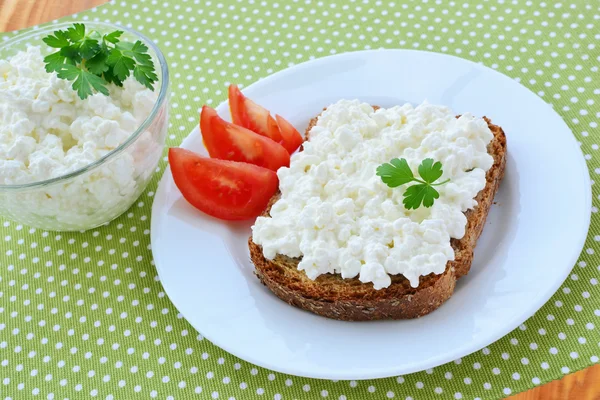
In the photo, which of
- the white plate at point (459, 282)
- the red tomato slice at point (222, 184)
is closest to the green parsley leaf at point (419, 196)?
the white plate at point (459, 282)

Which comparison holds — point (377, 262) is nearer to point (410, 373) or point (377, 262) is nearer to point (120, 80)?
point (410, 373)

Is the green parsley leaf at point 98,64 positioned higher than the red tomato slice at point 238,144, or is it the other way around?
the green parsley leaf at point 98,64

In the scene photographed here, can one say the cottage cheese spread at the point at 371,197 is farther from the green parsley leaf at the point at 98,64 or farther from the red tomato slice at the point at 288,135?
the green parsley leaf at the point at 98,64

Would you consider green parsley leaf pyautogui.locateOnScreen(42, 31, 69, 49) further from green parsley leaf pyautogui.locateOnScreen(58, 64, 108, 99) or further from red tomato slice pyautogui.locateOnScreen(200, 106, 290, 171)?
red tomato slice pyautogui.locateOnScreen(200, 106, 290, 171)

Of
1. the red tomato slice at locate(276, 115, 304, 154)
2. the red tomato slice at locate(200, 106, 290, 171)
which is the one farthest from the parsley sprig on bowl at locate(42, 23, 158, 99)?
the red tomato slice at locate(276, 115, 304, 154)

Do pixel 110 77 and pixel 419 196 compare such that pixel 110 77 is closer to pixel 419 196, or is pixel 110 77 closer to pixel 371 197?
pixel 371 197

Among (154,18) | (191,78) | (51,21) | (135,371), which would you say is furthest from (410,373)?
(51,21)
